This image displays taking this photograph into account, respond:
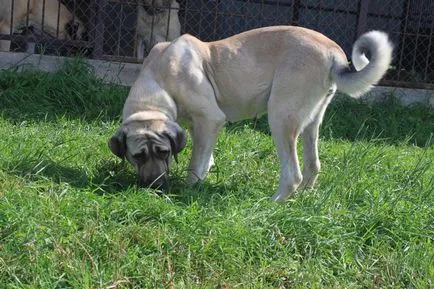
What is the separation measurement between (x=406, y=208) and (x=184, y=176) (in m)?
1.58

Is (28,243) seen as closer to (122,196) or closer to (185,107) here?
(122,196)

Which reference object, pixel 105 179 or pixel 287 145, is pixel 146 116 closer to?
pixel 105 179

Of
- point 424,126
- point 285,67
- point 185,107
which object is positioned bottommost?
point 424,126

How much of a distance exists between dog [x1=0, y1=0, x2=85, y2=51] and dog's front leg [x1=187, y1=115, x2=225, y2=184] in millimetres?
4042

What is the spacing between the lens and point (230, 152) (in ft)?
21.0

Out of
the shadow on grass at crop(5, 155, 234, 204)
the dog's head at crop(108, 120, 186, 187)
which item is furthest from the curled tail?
the dog's head at crop(108, 120, 186, 187)

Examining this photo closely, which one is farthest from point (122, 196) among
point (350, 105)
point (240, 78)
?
Result: point (350, 105)

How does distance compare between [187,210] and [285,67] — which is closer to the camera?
[187,210]

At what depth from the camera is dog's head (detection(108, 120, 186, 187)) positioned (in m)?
5.21

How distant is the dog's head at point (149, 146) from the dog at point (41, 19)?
4137 millimetres

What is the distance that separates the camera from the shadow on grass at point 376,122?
25.4 feet

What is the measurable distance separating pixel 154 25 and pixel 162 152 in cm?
493

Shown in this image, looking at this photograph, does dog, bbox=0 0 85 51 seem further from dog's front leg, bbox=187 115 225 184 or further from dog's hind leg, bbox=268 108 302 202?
dog's hind leg, bbox=268 108 302 202

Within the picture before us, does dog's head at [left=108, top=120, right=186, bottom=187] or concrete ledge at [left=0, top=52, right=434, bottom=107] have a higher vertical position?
dog's head at [left=108, top=120, right=186, bottom=187]
